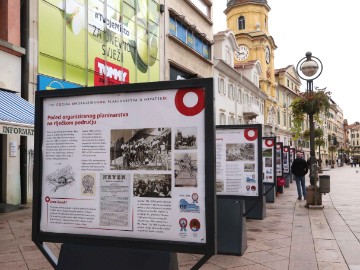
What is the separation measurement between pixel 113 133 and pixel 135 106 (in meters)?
0.27

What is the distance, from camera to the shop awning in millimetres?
A: 8930

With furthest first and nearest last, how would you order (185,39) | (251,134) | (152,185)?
1. (185,39)
2. (251,134)
3. (152,185)

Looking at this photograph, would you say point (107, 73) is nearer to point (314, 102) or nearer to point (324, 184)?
point (314, 102)

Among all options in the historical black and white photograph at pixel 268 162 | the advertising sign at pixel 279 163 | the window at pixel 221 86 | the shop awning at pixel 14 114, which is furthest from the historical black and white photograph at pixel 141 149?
the window at pixel 221 86

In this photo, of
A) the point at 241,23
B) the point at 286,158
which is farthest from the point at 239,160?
the point at 241,23

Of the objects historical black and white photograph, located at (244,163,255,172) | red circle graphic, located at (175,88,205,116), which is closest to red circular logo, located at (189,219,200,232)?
red circle graphic, located at (175,88,205,116)

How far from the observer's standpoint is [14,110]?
1030 cm

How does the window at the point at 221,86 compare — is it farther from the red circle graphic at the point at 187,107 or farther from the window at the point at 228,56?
the red circle graphic at the point at 187,107

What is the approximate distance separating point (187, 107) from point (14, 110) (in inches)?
339

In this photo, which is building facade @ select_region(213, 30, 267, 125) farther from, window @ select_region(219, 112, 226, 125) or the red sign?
the red sign

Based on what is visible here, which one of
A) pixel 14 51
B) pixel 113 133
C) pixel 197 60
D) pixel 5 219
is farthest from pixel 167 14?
pixel 113 133

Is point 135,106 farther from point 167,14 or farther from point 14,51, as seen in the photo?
point 167,14

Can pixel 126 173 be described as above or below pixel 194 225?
above

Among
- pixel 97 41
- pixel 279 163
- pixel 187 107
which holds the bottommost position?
pixel 279 163
